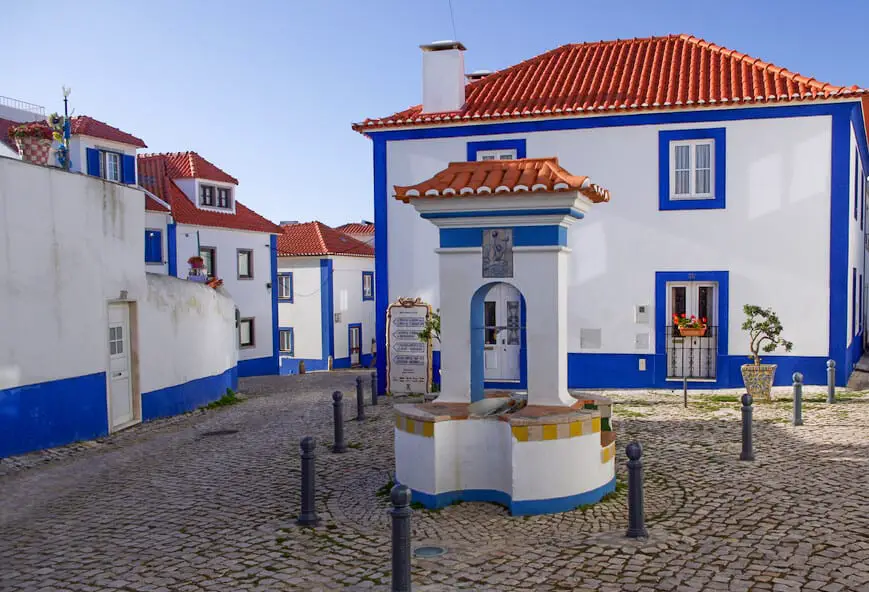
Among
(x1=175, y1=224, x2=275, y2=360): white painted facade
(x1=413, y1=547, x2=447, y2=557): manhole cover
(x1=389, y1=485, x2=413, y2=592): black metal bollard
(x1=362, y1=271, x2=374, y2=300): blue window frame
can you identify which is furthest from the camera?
(x1=362, y1=271, x2=374, y2=300): blue window frame

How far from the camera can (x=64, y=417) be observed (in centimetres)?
1090

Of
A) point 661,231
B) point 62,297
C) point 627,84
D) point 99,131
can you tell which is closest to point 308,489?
point 62,297

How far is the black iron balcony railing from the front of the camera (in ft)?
51.1

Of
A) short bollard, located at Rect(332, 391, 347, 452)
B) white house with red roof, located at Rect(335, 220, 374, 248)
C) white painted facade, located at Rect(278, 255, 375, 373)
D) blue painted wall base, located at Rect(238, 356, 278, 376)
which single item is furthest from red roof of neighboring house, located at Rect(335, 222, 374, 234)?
short bollard, located at Rect(332, 391, 347, 452)

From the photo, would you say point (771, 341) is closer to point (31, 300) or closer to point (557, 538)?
point (557, 538)

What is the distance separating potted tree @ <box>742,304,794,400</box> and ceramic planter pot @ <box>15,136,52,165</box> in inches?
505

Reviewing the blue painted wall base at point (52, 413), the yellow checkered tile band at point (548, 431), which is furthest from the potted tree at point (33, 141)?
the yellow checkered tile band at point (548, 431)

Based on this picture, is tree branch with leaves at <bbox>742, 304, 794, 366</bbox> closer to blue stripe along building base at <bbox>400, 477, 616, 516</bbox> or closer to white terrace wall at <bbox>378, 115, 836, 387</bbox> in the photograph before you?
white terrace wall at <bbox>378, 115, 836, 387</bbox>

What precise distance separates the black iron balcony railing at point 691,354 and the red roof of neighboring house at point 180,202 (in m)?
18.3

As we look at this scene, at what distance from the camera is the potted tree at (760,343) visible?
13727 millimetres

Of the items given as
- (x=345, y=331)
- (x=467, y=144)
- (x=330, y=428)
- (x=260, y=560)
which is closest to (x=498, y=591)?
(x=260, y=560)

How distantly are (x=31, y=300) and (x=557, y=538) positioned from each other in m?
7.91

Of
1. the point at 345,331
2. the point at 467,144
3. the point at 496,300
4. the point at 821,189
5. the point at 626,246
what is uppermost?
the point at 467,144

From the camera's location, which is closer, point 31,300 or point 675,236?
point 31,300
